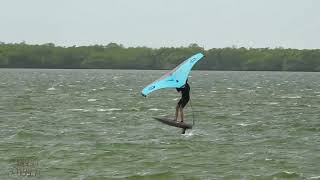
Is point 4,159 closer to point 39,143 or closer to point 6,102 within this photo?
point 39,143

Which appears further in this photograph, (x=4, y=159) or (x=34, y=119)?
(x=34, y=119)

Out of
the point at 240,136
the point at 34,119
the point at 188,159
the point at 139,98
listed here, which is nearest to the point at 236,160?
the point at 188,159

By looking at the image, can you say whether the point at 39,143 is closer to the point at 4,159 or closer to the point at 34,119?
the point at 4,159

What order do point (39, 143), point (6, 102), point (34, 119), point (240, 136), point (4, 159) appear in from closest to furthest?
point (4, 159)
point (39, 143)
point (240, 136)
point (34, 119)
point (6, 102)

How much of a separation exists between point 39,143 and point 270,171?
1005cm

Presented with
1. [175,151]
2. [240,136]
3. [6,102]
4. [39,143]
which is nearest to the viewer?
[175,151]

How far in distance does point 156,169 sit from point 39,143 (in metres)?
7.20

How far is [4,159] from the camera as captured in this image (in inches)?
1057

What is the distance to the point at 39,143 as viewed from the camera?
3088 centimetres

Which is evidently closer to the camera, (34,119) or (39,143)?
(39,143)

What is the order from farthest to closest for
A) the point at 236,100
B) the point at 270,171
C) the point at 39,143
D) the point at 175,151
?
the point at 236,100 → the point at 39,143 → the point at 175,151 → the point at 270,171

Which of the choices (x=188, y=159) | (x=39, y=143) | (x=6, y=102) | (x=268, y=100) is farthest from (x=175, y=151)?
(x=268, y=100)

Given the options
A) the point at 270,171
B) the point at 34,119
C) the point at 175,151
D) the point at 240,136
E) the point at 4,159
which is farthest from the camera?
the point at 34,119

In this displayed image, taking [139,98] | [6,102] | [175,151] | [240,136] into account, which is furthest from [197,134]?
[139,98]
